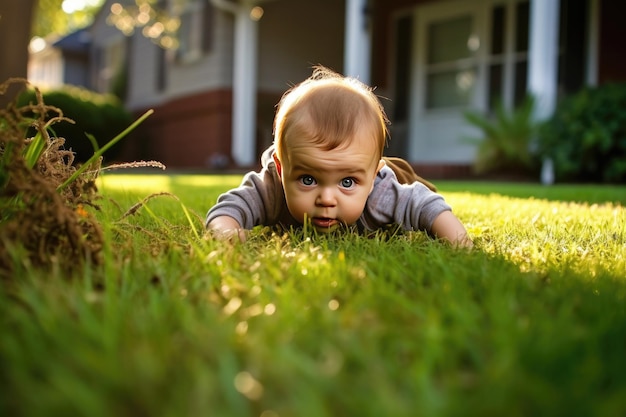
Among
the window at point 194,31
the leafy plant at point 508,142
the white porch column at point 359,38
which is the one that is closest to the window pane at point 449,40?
the white porch column at point 359,38

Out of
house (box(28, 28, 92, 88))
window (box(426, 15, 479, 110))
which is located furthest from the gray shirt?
house (box(28, 28, 92, 88))

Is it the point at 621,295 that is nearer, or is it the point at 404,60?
the point at 621,295

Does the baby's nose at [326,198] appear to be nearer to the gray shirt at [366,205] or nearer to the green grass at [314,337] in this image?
the gray shirt at [366,205]

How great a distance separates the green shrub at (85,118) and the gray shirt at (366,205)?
42.0 feet

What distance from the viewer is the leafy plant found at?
30.4ft

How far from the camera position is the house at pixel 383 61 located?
34.2 ft

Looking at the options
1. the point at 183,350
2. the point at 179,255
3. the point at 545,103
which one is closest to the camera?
the point at 183,350

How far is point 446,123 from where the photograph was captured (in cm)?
1266

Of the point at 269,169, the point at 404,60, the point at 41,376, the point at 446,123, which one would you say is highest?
the point at 404,60

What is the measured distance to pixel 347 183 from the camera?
2.45 metres

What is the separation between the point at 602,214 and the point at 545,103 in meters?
6.26

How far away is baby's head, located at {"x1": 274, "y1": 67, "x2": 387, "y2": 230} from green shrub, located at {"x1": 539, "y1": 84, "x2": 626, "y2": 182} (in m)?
6.86

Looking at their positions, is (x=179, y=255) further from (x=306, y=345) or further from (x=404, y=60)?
(x=404, y=60)

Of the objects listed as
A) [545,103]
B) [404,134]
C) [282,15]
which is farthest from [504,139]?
[282,15]
